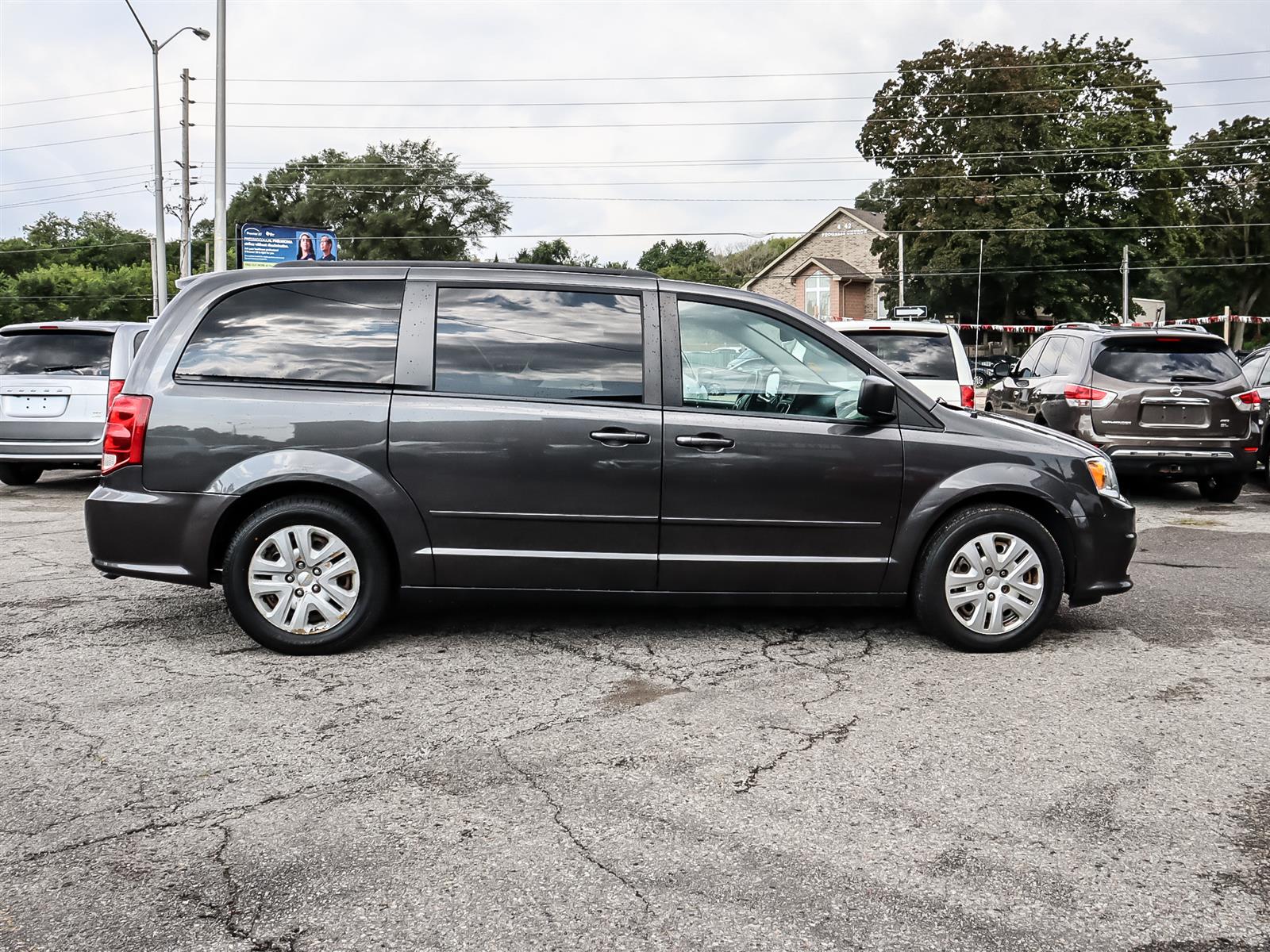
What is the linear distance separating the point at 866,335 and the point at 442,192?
224ft

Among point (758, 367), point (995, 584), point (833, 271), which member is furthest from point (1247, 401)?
point (833, 271)

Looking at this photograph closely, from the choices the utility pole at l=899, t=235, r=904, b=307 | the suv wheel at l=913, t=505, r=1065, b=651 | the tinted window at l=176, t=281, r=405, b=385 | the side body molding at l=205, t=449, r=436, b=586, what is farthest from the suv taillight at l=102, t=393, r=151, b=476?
the utility pole at l=899, t=235, r=904, b=307

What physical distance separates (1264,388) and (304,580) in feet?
36.0

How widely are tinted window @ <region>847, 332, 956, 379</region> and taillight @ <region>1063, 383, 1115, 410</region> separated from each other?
1.28 metres

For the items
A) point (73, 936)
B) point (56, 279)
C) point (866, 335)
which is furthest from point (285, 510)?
point (56, 279)

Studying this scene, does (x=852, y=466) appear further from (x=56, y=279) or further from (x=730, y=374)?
(x=56, y=279)

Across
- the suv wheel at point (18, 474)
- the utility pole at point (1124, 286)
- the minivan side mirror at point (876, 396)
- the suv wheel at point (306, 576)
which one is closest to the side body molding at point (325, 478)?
the suv wheel at point (306, 576)

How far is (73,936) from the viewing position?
274 centimetres

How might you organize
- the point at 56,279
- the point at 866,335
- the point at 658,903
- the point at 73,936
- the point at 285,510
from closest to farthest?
the point at 73,936 → the point at 658,903 → the point at 285,510 → the point at 866,335 → the point at 56,279

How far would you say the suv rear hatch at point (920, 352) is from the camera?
10227mm

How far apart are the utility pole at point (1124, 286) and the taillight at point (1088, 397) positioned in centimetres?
4131

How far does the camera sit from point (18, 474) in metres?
12.6

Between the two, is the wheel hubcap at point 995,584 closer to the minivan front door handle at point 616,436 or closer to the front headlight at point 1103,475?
the front headlight at point 1103,475

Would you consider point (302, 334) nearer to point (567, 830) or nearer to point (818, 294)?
point (567, 830)
